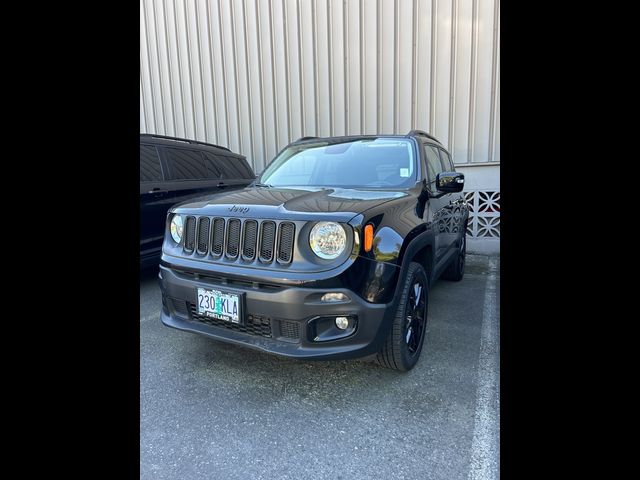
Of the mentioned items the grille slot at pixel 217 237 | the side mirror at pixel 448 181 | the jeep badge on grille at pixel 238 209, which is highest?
the side mirror at pixel 448 181

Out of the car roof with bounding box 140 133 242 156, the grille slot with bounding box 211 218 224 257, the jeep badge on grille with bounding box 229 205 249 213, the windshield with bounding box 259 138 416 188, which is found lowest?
the grille slot with bounding box 211 218 224 257

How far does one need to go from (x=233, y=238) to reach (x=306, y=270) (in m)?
0.55

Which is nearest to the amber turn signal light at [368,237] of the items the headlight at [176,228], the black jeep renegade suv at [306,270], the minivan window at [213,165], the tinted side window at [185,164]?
the black jeep renegade suv at [306,270]

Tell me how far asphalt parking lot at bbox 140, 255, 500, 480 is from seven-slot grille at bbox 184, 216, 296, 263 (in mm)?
912

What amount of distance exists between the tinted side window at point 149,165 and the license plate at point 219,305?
2.67 m

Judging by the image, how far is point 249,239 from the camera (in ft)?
7.34

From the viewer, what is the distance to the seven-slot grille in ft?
7.02

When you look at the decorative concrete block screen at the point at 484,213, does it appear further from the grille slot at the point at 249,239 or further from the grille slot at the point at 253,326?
the grille slot at the point at 253,326

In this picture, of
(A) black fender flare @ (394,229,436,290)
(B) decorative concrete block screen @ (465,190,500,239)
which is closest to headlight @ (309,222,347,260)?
(A) black fender flare @ (394,229,436,290)

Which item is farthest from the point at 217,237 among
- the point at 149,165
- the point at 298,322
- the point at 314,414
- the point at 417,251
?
the point at 149,165

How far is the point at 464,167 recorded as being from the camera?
21.0 feet

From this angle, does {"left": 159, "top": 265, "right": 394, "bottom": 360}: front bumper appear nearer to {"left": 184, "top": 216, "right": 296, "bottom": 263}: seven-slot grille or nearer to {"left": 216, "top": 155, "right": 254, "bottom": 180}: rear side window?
{"left": 184, "top": 216, "right": 296, "bottom": 263}: seven-slot grille

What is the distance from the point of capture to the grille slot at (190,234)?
2494 mm
